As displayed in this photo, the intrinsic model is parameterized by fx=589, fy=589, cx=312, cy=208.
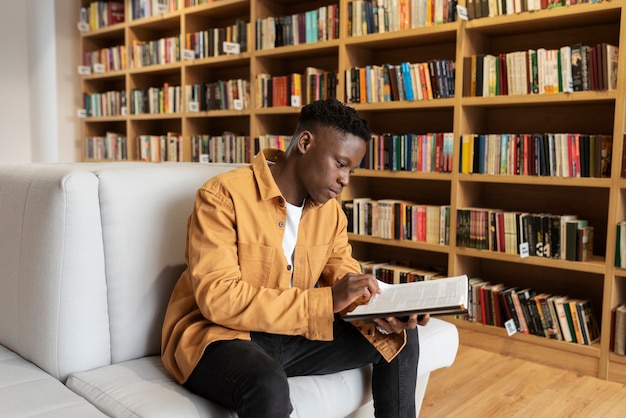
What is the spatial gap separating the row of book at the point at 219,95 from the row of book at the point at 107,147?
42.2 inches

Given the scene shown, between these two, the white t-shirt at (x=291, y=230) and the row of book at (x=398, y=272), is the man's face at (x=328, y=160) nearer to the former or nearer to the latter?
the white t-shirt at (x=291, y=230)

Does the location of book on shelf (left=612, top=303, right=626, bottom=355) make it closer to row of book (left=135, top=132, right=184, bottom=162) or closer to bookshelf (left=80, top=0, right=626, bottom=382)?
bookshelf (left=80, top=0, right=626, bottom=382)

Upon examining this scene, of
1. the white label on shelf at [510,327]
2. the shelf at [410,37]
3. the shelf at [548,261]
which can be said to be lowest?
the white label on shelf at [510,327]

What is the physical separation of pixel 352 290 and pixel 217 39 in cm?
327

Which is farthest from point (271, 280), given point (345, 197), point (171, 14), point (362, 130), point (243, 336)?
point (171, 14)

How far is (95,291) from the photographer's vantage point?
1521 millimetres

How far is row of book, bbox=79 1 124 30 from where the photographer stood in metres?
5.24

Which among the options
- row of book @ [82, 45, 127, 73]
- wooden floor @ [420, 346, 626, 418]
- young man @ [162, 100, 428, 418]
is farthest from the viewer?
row of book @ [82, 45, 127, 73]

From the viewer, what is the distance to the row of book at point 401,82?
3.06m

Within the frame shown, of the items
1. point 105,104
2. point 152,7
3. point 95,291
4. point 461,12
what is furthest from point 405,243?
point 105,104

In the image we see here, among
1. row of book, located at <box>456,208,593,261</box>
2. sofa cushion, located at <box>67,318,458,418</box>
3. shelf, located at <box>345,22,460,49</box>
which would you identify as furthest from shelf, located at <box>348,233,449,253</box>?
sofa cushion, located at <box>67,318,458,418</box>

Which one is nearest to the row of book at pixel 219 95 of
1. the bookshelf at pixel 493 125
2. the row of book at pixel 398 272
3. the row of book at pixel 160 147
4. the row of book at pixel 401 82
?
the bookshelf at pixel 493 125

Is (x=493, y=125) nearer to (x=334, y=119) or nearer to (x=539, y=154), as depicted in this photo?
(x=539, y=154)

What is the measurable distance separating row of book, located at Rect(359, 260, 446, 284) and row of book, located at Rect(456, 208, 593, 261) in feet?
0.92
